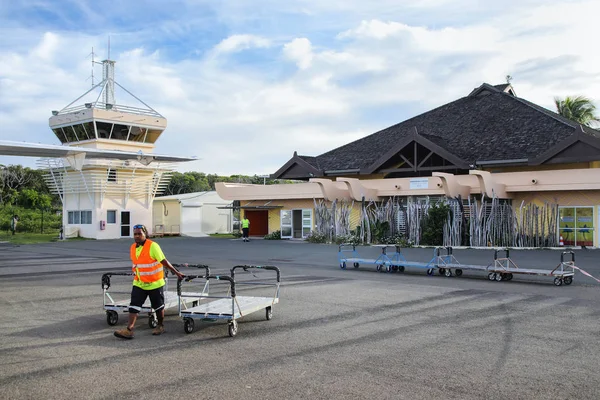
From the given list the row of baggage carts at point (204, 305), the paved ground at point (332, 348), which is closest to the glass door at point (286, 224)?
the paved ground at point (332, 348)

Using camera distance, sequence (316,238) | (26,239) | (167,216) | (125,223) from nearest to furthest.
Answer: (316,238)
(26,239)
(125,223)
(167,216)

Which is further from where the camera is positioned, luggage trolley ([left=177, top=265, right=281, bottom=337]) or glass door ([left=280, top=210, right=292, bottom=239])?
glass door ([left=280, top=210, right=292, bottom=239])

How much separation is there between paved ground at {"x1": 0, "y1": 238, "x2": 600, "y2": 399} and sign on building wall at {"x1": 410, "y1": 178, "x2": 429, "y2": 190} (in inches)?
722

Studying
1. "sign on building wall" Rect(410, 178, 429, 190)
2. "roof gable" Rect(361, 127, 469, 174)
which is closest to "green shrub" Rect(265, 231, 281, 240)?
"roof gable" Rect(361, 127, 469, 174)

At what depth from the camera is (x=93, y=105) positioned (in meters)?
42.4

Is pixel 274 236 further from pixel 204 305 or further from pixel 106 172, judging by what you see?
pixel 204 305

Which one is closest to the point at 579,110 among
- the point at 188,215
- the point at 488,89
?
the point at 488,89

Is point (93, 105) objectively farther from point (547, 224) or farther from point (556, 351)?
point (556, 351)

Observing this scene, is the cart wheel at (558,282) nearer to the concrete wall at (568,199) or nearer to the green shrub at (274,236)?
the concrete wall at (568,199)

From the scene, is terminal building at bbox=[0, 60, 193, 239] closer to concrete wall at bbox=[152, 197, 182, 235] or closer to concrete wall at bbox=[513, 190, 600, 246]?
concrete wall at bbox=[152, 197, 182, 235]

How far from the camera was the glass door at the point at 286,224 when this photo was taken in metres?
38.4

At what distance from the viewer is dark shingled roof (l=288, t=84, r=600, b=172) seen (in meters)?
32.3

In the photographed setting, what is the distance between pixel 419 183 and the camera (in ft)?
106

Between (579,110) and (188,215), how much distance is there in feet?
105
